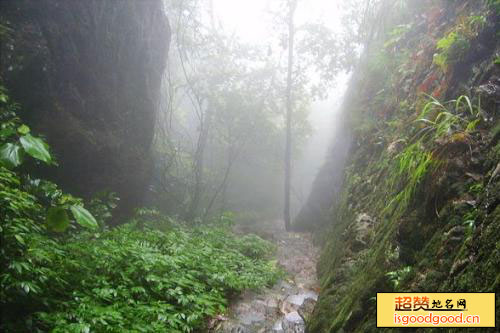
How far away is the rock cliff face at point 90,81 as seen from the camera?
23.7ft

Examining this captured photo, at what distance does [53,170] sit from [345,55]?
14772 millimetres

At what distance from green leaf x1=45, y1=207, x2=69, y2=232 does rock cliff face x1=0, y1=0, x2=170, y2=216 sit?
595 centimetres

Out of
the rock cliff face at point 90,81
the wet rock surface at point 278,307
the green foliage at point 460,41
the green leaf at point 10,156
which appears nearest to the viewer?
the green leaf at point 10,156

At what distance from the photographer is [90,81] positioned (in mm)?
8969

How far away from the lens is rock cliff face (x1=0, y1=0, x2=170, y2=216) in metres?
7.23

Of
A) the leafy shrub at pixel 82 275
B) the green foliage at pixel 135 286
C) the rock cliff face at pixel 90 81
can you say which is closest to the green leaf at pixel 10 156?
the leafy shrub at pixel 82 275

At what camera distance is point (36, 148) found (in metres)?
1.86

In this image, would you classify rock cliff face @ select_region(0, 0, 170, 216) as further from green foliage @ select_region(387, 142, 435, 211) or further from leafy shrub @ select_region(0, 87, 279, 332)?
green foliage @ select_region(387, 142, 435, 211)

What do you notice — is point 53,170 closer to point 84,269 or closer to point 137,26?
point 84,269

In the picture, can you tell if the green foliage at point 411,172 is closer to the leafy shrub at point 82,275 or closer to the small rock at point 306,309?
the small rock at point 306,309

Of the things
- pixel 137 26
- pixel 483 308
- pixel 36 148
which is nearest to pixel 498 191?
pixel 483 308

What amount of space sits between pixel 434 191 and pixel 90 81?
829 centimetres

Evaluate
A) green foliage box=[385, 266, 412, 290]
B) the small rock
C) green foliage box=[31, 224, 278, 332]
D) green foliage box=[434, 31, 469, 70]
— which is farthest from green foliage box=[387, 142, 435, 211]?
green foliage box=[31, 224, 278, 332]

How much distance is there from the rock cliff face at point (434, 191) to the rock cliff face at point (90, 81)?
6104 mm
